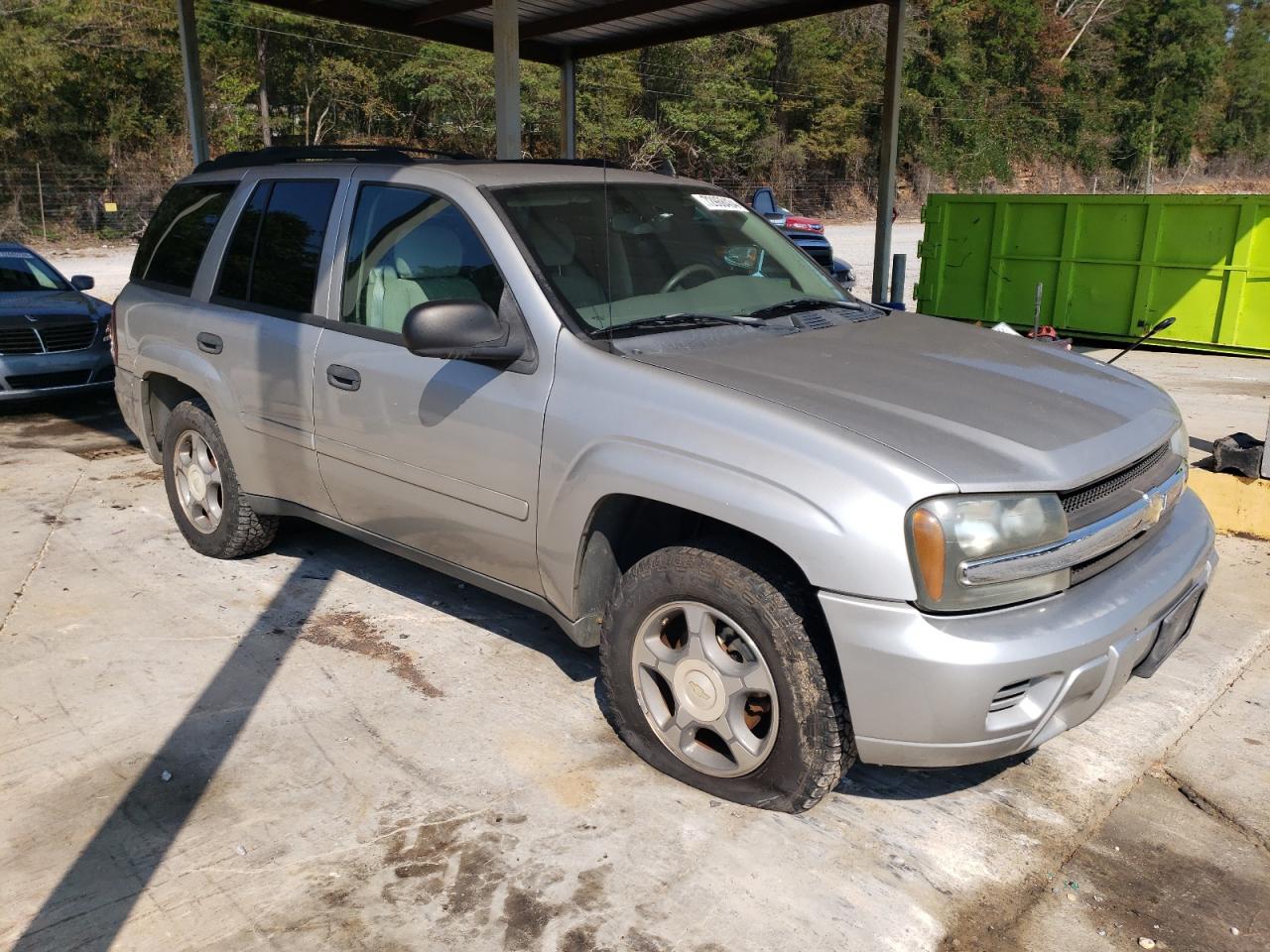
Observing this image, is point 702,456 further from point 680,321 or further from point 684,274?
point 684,274

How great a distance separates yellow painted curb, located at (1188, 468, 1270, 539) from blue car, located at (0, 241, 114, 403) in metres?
8.04

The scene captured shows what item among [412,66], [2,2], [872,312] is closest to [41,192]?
[2,2]

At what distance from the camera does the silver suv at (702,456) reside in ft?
8.97

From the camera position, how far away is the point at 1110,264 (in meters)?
12.8

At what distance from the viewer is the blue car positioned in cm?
856

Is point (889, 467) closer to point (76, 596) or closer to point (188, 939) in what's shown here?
point (188, 939)

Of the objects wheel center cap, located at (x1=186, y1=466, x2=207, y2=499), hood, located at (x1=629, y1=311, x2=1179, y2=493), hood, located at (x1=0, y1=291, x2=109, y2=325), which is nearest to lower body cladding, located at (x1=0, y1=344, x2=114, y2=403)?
hood, located at (x1=0, y1=291, x2=109, y2=325)

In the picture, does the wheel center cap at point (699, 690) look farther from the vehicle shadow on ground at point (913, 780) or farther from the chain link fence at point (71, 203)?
the chain link fence at point (71, 203)

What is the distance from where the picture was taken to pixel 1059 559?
2805 millimetres

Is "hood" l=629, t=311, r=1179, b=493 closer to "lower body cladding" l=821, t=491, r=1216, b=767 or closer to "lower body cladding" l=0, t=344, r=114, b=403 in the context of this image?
"lower body cladding" l=821, t=491, r=1216, b=767

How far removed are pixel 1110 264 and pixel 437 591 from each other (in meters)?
10.7

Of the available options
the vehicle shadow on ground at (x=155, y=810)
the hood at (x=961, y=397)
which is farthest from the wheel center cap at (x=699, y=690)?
the vehicle shadow on ground at (x=155, y=810)

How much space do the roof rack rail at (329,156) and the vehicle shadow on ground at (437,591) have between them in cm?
182

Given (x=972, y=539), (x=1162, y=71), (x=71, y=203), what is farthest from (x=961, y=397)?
(x=1162, y=71)
